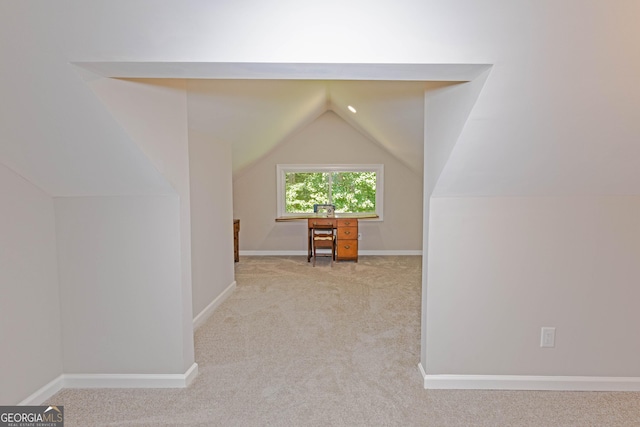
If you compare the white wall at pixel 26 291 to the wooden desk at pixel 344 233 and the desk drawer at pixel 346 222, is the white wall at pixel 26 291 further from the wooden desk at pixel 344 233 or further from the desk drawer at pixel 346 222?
the desk drawer at pixel 346 222

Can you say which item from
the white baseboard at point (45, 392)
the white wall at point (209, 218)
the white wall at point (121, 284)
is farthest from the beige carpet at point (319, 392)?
the white wall at point (209, 218)

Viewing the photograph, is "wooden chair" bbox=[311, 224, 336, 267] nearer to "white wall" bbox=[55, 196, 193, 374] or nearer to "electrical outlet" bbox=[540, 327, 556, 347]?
"white wall" bbox=[55, 196, 193, 374]

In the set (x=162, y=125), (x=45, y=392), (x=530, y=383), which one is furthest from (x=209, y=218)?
(x=530, y=383)

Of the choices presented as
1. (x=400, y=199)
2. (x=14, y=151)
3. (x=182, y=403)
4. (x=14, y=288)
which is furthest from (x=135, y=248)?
(x=400, y=199)

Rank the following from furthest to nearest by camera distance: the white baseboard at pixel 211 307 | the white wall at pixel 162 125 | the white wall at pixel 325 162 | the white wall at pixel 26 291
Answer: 1. the white wall at pixel 325 162
2. the white baseboard at pixel 211 307
3. the white wall at pixel 26 291
4. the white wall at pixel 162 125

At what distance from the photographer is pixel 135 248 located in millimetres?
2365

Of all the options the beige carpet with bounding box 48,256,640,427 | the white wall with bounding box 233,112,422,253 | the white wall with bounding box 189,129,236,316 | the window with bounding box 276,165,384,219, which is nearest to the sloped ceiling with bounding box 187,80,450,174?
the white wall with bounding box 189,129,236,316

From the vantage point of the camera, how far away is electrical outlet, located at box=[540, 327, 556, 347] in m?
2.38

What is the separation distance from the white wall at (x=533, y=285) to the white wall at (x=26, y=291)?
2200 mm

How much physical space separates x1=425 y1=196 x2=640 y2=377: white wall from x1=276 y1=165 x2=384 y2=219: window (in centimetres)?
406

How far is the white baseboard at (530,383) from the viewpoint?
238 cm

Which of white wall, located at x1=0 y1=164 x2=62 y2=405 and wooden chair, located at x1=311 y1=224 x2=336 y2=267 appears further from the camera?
wooden chair, located at x1=311 y1=224 x2=336 y2=267

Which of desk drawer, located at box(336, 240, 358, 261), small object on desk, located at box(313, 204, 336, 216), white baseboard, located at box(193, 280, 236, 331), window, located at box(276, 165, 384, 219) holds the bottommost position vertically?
white baseboard, located at box(193, 280, 236, 331)

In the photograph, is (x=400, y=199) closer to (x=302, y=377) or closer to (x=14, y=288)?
(x=302, y=377)
